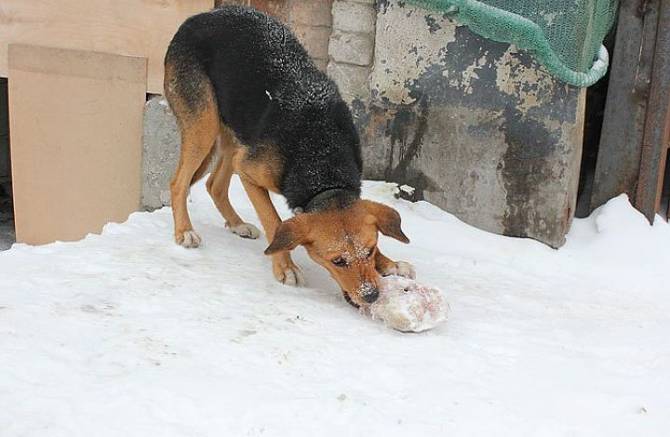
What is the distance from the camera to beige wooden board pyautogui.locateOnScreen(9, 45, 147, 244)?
562 centimetres

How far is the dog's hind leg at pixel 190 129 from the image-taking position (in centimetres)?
416

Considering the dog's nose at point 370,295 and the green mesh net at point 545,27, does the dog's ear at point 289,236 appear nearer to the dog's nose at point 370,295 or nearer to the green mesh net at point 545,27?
the dog's nose at point 370,295

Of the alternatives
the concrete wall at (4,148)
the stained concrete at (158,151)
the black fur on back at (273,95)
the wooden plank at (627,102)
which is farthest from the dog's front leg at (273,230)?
the concrete wall at (4,148)

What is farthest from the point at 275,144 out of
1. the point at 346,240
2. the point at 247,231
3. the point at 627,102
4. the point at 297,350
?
the point at 627,102

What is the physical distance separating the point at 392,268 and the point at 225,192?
53.1 inches

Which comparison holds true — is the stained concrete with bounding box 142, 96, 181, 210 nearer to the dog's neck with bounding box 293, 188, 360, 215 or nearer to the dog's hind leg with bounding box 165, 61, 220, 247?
the dog's hind leg with bounding box 165, 61, 220, 247

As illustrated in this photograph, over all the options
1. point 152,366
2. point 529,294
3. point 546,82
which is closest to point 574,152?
point 546,82

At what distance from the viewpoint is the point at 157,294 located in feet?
10.9

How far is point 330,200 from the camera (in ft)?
11.6

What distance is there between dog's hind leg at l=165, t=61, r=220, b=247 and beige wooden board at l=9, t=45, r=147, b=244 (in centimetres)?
145

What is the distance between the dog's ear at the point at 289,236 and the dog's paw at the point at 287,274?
0.40 m

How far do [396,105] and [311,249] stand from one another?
1.97 m

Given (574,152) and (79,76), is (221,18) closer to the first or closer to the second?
(79,76)

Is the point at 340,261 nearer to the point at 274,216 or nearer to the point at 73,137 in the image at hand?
the point at 274,216
